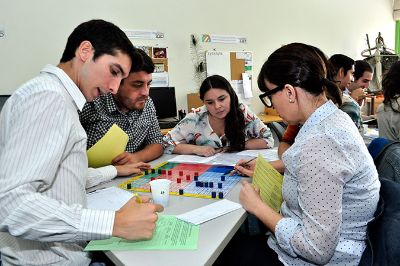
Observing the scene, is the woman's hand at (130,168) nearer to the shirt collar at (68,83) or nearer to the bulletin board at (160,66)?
the shirt collar at (68,83)

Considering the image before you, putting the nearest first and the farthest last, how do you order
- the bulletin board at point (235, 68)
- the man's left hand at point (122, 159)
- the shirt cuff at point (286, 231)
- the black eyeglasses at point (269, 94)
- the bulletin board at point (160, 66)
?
the shirt cuff at point (286, 231), the black eyeglasses at point (269, 94), the man's left hand at point (122, 159), the bulletin board at point (160, 66), the bulletin board at point (235, 68)

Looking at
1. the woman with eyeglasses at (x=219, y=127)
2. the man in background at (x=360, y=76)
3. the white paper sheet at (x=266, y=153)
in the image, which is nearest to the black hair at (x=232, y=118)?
the woman with eyeglasses at (x=219, y=127)

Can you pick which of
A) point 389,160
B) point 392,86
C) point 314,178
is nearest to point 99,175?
point 314,178

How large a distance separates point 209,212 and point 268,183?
1.03ft

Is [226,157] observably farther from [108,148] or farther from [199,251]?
[199,251]

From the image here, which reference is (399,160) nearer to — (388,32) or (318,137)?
(318,137)

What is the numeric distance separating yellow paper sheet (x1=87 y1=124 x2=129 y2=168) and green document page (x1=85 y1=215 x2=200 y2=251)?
2.07 feet

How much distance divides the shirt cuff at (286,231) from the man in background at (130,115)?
0.94m

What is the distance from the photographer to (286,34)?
4930 mm

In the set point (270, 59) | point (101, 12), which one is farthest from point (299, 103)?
point (101, 12)

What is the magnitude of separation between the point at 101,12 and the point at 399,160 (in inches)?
121

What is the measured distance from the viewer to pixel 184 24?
385cm

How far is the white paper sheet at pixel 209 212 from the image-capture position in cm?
104

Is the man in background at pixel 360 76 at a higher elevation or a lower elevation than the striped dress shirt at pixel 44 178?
higher
